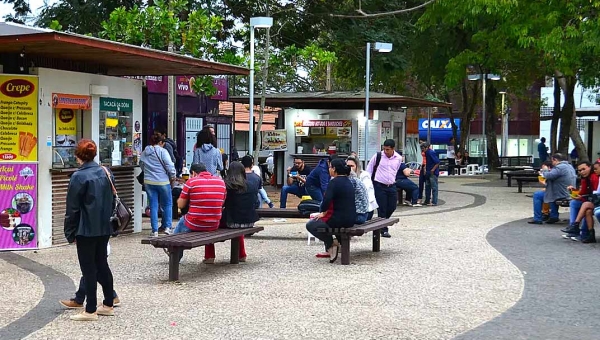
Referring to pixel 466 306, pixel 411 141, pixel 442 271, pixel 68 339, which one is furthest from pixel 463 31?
pixel 68 339

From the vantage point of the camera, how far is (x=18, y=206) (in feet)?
37.9

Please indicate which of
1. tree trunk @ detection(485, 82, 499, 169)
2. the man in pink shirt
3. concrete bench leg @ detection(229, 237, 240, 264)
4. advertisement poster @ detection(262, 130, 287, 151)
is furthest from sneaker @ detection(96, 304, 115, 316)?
tree trunk @ detection(485, 82, 499, 169)

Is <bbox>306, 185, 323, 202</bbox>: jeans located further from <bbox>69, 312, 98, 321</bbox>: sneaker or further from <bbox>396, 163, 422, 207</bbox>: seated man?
<bbox>69, 312, 98, 321</bbox>: sneaker

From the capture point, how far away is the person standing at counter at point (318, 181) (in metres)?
13.9

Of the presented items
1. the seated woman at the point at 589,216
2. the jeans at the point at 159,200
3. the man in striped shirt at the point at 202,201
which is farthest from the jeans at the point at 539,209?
the man in striped shirt at the point at 202,201

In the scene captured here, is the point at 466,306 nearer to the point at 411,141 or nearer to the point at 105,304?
the point at 105,304

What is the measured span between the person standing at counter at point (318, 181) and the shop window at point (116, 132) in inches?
110

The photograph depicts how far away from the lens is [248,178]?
11.2 metres

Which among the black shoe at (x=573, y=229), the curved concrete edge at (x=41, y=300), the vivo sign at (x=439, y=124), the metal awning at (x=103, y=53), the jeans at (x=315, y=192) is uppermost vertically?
the metal awning at (x=103, y=53)

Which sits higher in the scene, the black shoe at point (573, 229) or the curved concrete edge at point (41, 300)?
the black shoe at point (573, 229)

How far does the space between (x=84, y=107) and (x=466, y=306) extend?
6594mm

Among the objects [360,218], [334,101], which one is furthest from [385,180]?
[334,101]

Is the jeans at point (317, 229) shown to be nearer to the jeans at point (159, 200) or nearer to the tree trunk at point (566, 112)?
the jeans at point (159, 200)

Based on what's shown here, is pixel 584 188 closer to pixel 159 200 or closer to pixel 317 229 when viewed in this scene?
pixel 317 229
